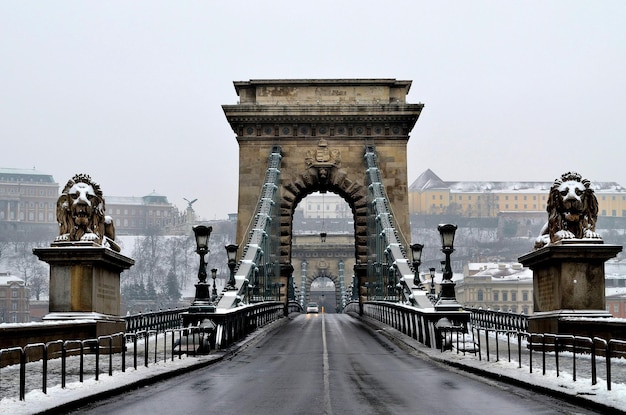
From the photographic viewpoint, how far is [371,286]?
5988 centimetres

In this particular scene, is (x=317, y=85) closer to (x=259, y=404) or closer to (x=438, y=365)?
(x=438, y=365)

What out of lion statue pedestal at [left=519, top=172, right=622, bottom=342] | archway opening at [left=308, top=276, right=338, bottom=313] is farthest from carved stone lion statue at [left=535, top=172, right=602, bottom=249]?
archway opening at [left=308, top=276, right=338, bottom=313]

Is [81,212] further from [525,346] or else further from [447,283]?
[525,346]

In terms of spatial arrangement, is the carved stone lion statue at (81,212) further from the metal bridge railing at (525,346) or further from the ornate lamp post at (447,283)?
the metal bridge railing at (525,346)

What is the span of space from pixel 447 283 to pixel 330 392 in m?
11.9

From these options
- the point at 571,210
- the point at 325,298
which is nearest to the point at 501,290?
the point at 325,298

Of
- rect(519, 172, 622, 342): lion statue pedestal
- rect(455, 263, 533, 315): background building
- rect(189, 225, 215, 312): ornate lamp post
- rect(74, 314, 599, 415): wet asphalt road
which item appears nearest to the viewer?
rect(74, 314, 599, 415): wet asphalt road

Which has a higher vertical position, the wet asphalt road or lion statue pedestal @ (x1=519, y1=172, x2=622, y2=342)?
lion statue pedestal @ (x1=519, y1=172, x2=622, y2=342)

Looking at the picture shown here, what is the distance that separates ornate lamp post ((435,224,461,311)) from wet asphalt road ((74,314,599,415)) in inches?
84.9

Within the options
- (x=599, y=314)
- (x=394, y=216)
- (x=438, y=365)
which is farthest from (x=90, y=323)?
(x=394, y=216)

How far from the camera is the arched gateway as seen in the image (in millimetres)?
59500

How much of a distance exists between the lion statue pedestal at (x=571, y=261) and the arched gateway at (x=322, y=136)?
34728 mm

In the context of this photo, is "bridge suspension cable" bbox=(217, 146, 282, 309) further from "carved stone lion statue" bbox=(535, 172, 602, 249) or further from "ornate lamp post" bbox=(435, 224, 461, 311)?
"carved stone lion statue" bbox=(535, 172, 602, 249)

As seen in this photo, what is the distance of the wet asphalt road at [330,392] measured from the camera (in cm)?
1347
